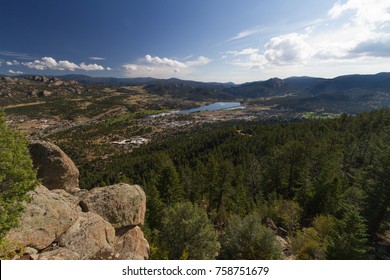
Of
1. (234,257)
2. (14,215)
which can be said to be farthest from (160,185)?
(14,215)

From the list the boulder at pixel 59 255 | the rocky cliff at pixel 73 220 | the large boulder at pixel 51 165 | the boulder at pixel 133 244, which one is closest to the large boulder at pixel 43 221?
the rocky cliff at pixel 73 220

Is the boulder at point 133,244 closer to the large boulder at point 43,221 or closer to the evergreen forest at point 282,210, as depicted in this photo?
the evergreen forest at point 282,210

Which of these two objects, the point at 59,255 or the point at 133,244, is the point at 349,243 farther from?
the point at 59,255

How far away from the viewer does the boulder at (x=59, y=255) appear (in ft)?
44.5

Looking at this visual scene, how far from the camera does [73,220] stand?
17.9 meters

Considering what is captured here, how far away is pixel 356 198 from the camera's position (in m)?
30.9

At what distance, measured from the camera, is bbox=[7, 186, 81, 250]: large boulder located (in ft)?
48.3

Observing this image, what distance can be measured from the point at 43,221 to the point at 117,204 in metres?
6.90

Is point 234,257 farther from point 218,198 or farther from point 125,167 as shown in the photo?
point 125,167

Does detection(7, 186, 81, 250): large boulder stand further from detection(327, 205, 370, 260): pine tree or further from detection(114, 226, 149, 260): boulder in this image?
detection(327, 205, 370, 260): pine tree

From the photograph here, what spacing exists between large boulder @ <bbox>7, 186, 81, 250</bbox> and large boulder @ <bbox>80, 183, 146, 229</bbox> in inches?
91.0

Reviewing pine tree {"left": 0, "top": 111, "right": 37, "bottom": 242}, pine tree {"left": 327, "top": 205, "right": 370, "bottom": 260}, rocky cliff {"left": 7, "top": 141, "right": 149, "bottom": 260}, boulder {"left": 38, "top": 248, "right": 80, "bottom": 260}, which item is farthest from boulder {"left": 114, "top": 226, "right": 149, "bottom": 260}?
pine tree {"left": 327, "top": 205, "right": 370, "bottom": 260}

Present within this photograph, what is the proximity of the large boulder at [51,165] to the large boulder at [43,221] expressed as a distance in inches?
298

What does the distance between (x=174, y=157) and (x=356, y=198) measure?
3594 inches
